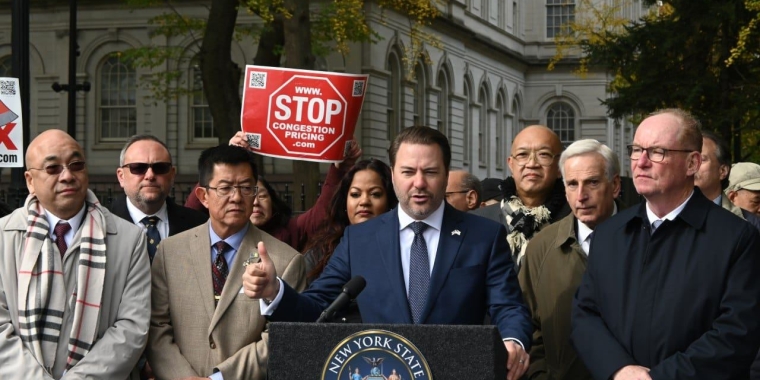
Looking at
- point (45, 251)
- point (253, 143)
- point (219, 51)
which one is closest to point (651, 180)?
point (45, 251)

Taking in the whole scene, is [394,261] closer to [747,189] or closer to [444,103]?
[747,189]

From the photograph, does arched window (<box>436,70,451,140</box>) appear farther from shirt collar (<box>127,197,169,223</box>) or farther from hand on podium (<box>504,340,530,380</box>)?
hand on podium (<box>504,340,530,380</box>)

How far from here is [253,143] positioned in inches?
332

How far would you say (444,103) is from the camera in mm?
52312

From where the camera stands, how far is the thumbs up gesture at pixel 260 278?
5191 millimetres

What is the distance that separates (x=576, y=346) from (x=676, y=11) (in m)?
23.7

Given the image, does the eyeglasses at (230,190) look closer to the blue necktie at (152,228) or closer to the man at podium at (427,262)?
the man at podium at (427,262)

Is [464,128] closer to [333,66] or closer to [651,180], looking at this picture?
[333,66]

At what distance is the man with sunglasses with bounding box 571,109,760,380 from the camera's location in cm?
517

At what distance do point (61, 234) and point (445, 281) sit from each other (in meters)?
2.02

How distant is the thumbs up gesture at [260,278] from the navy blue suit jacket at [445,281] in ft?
0.57

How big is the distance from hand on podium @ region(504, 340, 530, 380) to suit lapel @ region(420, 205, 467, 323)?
1.80 ft

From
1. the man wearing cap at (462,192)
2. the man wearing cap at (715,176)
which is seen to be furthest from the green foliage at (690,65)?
the man wearing cap at (715,176)

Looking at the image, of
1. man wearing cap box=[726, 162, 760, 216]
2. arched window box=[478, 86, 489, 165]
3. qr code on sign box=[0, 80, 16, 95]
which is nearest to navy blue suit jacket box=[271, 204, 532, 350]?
man wearing cap box=[726, 162, 760, 216]
